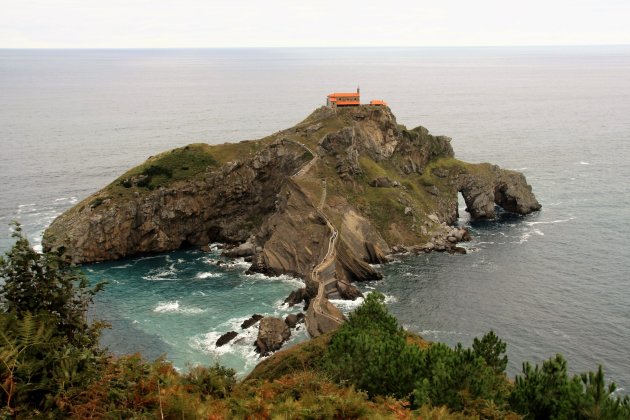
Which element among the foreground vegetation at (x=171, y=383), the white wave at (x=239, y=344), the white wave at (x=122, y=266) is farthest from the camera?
the white wave at (x=122, y=266)

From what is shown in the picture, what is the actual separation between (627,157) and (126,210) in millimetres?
155771

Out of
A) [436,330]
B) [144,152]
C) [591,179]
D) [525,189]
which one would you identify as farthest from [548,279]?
[144,152]

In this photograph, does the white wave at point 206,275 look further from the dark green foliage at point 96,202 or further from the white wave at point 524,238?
the white wave at point 524,238

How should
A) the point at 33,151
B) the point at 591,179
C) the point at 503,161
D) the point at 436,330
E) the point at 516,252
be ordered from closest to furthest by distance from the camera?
the point at 436,330
the point at 516,252
the point at 591,179
the point at 503,161
the point at 33,151

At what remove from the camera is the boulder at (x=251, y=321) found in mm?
81312

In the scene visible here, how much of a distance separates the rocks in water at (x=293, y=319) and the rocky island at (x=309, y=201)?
5609mm

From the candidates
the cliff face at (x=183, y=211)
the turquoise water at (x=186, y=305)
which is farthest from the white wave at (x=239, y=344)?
the cliff face at (x=183, y=211)

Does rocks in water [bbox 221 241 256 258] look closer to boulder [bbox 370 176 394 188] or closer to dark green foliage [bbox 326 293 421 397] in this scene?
boulder [bbox 370 176 394 188]

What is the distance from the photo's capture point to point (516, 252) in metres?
109

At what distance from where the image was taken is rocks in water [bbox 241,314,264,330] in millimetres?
81269

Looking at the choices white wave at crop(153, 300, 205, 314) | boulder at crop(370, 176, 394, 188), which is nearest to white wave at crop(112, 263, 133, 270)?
white wave at crop(153, 300, 205, 314)

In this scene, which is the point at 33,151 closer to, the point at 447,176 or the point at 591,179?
the point at 447,176

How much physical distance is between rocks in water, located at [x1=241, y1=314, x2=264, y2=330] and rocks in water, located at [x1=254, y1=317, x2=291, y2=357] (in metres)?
3.08

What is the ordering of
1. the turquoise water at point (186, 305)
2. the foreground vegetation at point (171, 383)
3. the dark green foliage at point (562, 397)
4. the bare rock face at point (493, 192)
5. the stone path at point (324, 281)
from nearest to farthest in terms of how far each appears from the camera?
the foreground vegetation at point (171, 383)
the dark green foliage at point (562, 397)
the turquoise water at point (186, 305)
the stone path at point (324, 281)
the bare rock face at point (493, 192)
